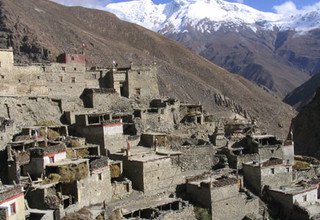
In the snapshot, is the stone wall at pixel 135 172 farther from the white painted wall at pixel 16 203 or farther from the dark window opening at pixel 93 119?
the white painted wall at pixel 16 203

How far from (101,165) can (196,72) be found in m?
104

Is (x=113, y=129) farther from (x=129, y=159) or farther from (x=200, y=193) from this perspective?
(x=200, y=193)

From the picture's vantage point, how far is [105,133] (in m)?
31.7

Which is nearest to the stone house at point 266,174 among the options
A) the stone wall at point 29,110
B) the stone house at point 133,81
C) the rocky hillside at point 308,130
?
the stone wall at point 29,110

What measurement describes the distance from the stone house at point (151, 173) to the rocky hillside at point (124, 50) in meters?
46.6

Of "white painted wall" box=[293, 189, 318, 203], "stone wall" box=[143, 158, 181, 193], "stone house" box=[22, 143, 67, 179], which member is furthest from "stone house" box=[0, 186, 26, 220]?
"white painted wall" box=[293, 189, 318, 203]

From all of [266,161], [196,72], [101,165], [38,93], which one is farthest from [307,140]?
[196,72]

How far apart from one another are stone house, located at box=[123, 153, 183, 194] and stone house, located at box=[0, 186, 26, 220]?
899cm

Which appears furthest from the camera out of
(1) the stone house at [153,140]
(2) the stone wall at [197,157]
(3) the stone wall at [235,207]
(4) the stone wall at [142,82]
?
(4) the stone wall at [142,82]

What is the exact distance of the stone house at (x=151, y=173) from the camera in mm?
28906

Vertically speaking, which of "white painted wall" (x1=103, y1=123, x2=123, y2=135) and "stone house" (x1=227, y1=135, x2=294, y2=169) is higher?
"white painted wall" (x1=103, y1=123, x2=123, y2=135)

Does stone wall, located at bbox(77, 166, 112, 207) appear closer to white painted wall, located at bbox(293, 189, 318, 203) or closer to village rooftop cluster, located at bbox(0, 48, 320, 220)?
village rooftop cluster, located at bbox(0, 48, 320, 220)

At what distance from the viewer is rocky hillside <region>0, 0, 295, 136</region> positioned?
3489 inches

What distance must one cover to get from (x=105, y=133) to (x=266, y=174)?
977 cm
